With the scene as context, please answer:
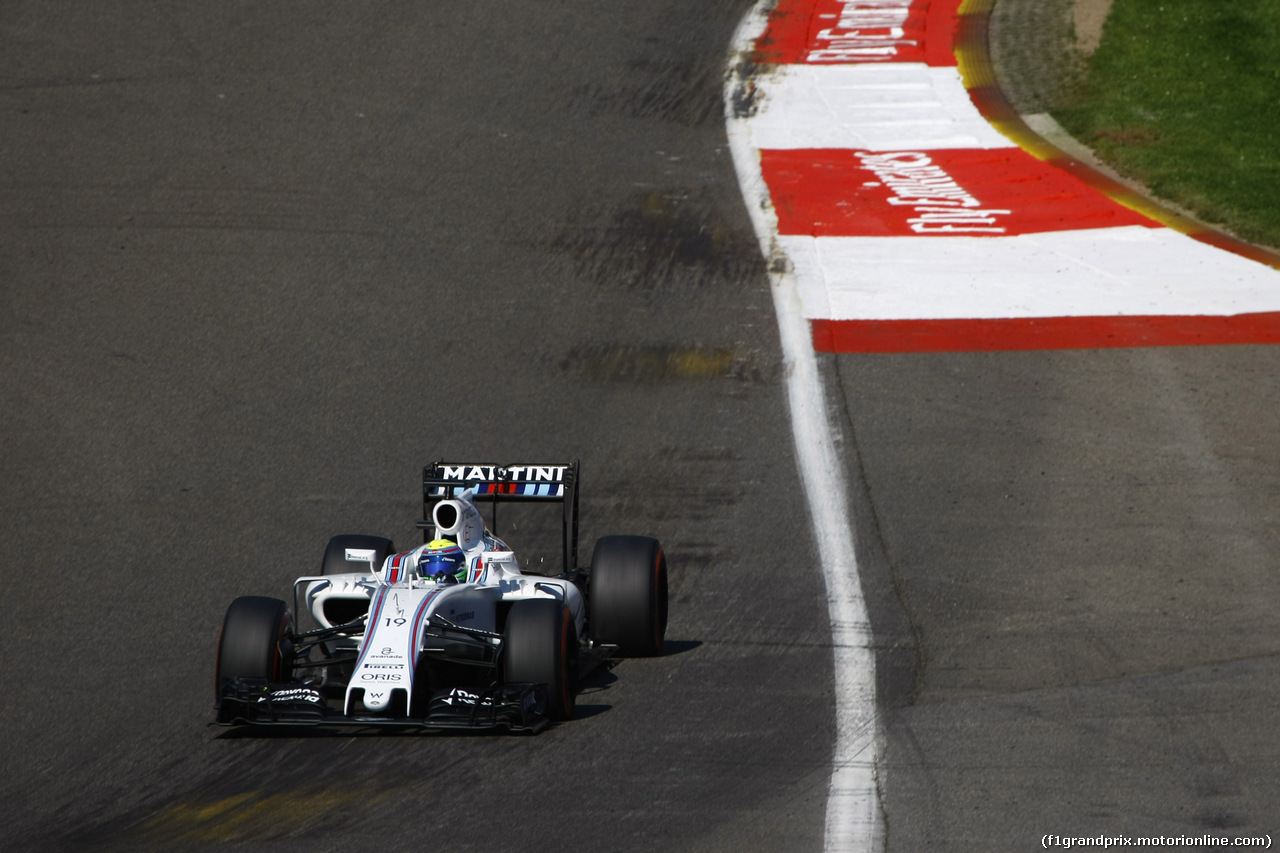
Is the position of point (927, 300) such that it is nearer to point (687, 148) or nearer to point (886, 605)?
point (687, 148)

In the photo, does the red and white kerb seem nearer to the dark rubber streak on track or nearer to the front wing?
the dark rubber streak on track

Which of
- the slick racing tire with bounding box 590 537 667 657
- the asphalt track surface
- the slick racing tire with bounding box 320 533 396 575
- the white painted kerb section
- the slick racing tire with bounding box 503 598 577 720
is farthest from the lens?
the slick racing tire with bounding box 320 533 396 575

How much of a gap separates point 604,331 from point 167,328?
397 cm

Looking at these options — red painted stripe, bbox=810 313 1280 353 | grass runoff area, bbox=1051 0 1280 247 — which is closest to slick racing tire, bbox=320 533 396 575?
red painted stripe, bbox=810 313 1280 353

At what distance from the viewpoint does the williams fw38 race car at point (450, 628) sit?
762 centimetres

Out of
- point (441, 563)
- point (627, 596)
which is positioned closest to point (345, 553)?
point (441, 563)

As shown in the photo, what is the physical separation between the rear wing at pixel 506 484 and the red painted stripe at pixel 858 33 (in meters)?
12.5

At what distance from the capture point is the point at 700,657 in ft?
29.5

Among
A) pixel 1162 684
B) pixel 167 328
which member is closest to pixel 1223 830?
pixel 1162 684

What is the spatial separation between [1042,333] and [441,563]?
734 cm

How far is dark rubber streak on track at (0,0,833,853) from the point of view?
289 inches

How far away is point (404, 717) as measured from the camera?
7555mm

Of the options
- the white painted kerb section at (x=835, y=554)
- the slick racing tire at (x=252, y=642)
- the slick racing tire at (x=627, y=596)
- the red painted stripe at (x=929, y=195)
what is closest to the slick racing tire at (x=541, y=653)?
the slick racing tire at (x=627, y=596)

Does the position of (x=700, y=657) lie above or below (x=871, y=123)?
below
